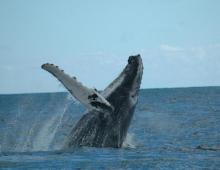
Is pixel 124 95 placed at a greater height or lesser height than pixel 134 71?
lesser

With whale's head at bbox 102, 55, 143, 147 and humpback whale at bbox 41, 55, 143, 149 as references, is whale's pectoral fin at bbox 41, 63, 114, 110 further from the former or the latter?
whale's head at bbox 102, 55, 143, 147

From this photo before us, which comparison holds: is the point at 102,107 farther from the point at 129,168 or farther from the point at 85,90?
the point at 129,168

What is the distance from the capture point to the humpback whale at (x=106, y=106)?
16.1 metres

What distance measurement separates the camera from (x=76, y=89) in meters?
16.1

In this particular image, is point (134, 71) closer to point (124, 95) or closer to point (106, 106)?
point (124, 95)

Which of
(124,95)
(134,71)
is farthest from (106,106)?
(134,71)

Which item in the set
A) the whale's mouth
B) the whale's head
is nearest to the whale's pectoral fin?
the whale's head

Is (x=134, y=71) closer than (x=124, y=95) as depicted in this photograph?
No

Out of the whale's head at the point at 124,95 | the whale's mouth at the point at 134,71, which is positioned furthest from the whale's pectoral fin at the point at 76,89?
the whale's mouth at the point at 134,71

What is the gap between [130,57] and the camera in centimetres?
1758

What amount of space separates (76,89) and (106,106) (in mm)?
1027

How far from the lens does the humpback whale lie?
53.0 ft

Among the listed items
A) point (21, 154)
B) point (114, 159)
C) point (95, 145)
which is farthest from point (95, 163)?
point (21, 154)

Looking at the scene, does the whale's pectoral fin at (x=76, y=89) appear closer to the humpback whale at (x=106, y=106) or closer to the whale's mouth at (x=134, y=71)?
the humpback whale at (x=106, y=106)
